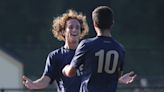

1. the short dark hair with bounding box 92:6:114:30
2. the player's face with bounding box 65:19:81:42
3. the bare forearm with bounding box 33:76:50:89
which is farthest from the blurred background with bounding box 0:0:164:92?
the short dark hair with bounding box 92:6:114:30

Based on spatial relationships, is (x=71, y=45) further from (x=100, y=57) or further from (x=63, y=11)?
(x=63, y=11)

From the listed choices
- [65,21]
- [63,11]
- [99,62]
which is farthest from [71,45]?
[63,11]

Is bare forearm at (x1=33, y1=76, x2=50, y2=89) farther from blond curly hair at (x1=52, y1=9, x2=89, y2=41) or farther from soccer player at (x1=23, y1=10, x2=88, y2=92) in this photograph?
blond curly hair at (x1=52, y1=9, x2=89, y2=41)

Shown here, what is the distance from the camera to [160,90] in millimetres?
15812

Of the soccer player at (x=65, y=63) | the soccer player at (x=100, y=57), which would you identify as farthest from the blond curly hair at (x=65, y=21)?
the soccer player at (x=100, y=57)

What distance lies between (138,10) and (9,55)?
23893mm

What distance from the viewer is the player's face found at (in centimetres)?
811

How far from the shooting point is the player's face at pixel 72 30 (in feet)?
26.6

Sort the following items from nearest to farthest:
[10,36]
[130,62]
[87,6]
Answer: [130,62]
[87,6]
[10,36]

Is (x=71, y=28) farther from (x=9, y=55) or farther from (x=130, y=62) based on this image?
(x=130, y=62)

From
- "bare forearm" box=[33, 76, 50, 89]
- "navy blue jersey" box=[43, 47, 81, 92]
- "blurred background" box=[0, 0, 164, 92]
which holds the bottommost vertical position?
"blurred background" box=[0, 0, 164, 92]

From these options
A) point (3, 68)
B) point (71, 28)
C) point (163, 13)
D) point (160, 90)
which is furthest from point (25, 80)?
point (163, 13)

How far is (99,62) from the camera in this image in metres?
6.90

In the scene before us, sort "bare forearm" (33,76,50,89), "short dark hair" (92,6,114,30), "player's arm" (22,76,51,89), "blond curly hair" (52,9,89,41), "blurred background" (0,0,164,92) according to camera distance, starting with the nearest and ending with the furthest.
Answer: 1. "short dark hair" (92,6,114,30)
2. "player's arm" (22,76,51,89)
3. "bare forearm" (33,76,50,89)
4. "blond curly hair" (52,9,89,41)
5. "blurred background" (0,0,164,92)
